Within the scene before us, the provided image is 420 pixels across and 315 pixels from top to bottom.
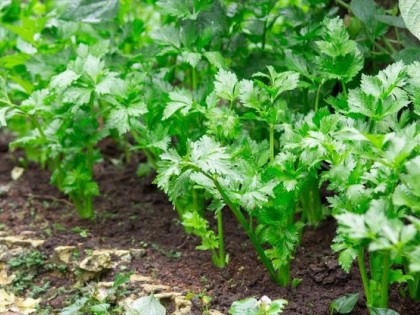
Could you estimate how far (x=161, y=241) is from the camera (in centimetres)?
211

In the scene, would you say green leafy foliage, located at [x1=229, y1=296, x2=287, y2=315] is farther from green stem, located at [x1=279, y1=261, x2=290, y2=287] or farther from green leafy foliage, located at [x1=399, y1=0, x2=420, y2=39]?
green leafy foliage, located at [x1=399, y1=0, x2=420, y2=39]

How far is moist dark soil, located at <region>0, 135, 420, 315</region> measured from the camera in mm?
1784

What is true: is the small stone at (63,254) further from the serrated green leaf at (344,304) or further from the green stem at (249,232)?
the serrated green leaf at (344,304)

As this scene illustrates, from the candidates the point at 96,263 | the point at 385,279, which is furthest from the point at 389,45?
the point at 96,263

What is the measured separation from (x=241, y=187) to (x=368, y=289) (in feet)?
1.26

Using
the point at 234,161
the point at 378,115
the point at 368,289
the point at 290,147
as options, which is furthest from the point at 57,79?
the point at 368,289

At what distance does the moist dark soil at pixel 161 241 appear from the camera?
1784 mm

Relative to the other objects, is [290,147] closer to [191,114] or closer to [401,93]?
[401,93]

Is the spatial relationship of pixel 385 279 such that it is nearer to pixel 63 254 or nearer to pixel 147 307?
pixel 147 307

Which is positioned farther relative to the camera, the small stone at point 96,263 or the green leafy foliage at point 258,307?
the small stone at point 96,263

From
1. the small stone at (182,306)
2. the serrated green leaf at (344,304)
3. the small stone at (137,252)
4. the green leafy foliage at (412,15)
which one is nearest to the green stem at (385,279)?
the serrated green leaf at (344,304)

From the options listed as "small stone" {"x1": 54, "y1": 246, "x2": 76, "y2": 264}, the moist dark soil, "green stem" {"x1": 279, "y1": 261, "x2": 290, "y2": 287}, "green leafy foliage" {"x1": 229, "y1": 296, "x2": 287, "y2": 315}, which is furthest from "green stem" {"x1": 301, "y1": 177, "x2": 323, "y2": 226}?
"small stone" {"x1": 54, "y1": 246, "x2": 76, "y2": 264}

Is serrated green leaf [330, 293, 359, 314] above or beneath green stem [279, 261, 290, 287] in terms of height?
above

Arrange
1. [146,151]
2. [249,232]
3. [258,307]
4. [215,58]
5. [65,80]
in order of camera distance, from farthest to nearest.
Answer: [146,151], [215,58], [65,80], [249,232], [258,307]
